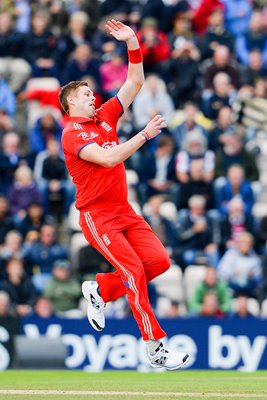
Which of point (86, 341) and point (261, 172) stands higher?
point (261, 172)

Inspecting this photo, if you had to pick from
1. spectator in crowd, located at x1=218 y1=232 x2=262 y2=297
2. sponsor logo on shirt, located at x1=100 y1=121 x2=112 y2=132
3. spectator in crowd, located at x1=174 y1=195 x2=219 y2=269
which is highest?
sponsor logo on shirt, located at x1=100 y1=121 x2=112 y2=132

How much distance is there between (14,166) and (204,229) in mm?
3368

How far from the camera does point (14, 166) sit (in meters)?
21.8

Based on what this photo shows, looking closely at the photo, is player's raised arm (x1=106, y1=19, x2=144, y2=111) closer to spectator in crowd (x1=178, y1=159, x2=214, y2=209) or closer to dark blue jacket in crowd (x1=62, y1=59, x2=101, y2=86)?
spectator in crowd (x1=178, y1=159, x2=214, y2=209)

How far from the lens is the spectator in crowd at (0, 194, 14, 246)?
20906mm

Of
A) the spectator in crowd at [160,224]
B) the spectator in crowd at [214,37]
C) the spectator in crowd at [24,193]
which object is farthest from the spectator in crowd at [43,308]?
the spectator in crowd at [214,37]

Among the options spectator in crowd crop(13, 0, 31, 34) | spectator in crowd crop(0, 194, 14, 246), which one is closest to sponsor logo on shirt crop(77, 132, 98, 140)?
spectator in crowd crop(0, 194, 14, 246)

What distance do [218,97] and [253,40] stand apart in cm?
184

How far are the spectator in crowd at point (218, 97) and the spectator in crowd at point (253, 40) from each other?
4.71 ft

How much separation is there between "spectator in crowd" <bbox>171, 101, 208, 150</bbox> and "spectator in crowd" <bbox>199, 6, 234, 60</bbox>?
1.61m
